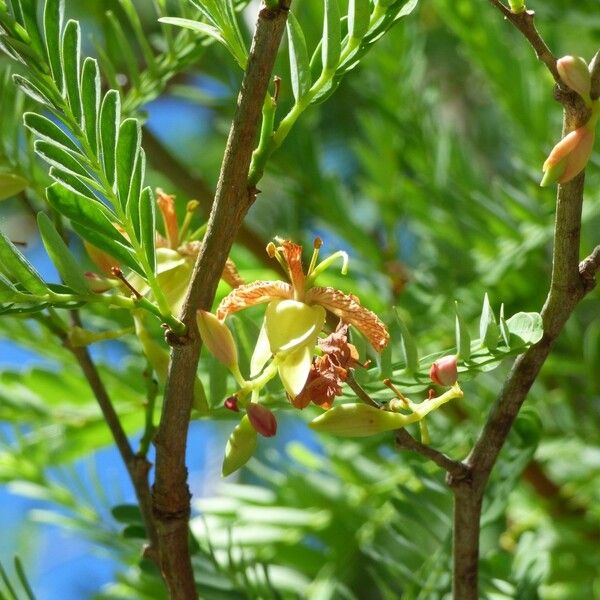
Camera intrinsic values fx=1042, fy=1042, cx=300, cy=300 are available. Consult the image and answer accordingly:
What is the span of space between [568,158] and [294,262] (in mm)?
94

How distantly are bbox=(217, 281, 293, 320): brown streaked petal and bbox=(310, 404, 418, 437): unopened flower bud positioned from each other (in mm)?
44

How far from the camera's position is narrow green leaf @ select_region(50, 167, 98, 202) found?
1.02 feet

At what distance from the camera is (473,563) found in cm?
37

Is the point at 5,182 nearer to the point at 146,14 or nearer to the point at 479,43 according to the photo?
the point at 479,43

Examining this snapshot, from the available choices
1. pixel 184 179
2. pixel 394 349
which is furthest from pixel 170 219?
pixel 184 179

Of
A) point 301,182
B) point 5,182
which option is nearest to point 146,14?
point 301,182

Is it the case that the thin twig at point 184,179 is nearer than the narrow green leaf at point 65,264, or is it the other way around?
the narrow green leaf at point 65,264

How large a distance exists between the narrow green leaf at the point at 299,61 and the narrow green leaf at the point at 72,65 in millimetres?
68

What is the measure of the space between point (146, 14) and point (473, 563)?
1247 mm

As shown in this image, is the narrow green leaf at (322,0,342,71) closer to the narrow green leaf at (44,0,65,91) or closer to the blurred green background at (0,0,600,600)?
the narrow green leaf at (44,0,65,91)

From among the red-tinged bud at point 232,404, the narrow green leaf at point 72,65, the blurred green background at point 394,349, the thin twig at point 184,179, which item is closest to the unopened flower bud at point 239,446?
the red-tinged bud at point 232,404

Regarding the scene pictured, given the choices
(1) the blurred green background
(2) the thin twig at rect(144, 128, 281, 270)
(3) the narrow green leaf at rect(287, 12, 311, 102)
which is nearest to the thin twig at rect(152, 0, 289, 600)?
(3) the narrow green leaf at rect(287, 12, 311, 102)

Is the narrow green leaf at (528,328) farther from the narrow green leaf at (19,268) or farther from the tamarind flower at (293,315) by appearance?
the narrow green leaf at (19,268)

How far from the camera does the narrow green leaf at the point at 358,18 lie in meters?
0.31
